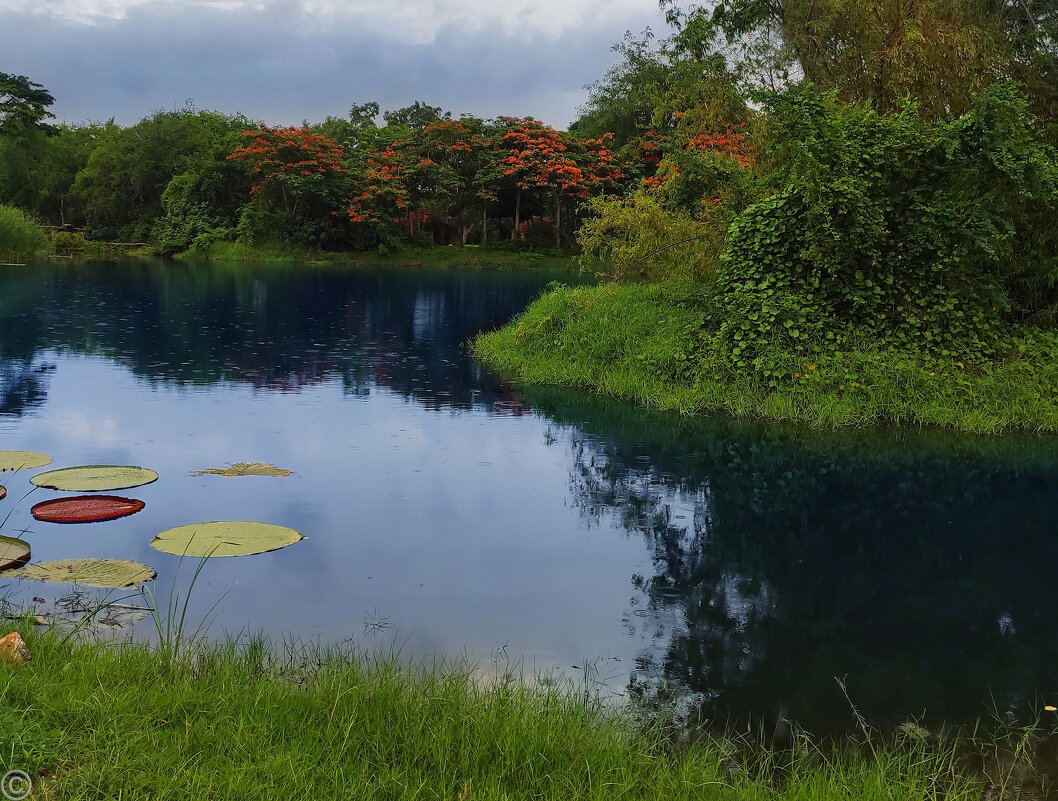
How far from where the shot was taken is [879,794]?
3898mm

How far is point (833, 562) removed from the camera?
25.5 ft

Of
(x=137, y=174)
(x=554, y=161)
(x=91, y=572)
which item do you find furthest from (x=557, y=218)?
(x=91, y=572)

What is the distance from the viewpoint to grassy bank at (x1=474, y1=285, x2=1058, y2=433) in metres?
12.6

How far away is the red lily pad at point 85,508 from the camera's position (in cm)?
761

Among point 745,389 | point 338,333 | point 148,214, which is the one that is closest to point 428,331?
point 338,333

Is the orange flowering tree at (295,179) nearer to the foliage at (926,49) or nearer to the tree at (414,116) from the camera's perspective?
the tree at (414,116)

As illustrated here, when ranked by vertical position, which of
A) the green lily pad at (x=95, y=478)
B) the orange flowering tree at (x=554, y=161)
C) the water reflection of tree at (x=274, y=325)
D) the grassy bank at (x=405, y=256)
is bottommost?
the green lily pad at (x=95, y=478)

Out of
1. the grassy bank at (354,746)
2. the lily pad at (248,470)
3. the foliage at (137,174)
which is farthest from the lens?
the foliage at (137,174)

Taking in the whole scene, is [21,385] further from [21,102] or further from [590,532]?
[21,102]

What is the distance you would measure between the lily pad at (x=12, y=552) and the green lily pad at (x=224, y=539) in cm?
85

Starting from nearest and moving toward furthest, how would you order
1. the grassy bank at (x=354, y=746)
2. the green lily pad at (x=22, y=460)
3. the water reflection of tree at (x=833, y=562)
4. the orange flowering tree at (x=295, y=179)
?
the grassy bank at (x=354, y=746) < the water reflection of tree at (x=833, y=562) < the green lily pad at (x=22, y=460) < the orange flowering tree at (x=295, y=179)

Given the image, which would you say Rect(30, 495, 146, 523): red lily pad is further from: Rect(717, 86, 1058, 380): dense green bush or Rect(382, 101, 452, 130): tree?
Rect(382, 101, 452, 130): tree

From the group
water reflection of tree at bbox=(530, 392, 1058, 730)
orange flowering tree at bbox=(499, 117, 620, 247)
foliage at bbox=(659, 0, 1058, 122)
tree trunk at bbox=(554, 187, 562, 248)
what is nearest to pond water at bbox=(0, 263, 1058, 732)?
water reflection of tree at bbox=(530, 392, 1058, 730)

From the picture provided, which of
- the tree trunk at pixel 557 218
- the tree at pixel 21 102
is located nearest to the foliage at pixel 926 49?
the tree trunk at pixel 557 218
